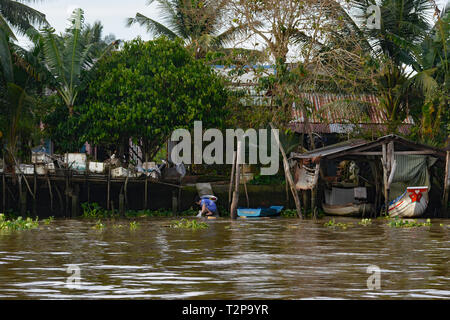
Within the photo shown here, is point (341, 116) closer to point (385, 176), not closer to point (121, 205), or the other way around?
point (385, 176)

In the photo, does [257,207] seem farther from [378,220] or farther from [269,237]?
[269,237]

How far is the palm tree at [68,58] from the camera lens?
25094mm

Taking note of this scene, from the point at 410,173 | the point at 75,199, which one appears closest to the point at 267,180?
the point at 410,173

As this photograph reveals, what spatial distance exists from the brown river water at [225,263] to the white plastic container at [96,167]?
5651 mm

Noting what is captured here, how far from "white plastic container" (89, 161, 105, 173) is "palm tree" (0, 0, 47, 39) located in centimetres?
690

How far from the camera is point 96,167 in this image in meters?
24.3

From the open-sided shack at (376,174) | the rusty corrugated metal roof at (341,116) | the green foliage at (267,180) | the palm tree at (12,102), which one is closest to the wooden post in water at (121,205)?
the palm tree at (12,102)

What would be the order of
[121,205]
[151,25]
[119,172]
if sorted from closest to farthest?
[121,205], [119,172], [151,25]

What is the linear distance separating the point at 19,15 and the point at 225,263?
19.4m

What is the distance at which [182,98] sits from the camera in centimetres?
2591

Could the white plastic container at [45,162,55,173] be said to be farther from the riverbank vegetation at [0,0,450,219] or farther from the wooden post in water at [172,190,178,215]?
the wooden post in water at [172,190,178,215]

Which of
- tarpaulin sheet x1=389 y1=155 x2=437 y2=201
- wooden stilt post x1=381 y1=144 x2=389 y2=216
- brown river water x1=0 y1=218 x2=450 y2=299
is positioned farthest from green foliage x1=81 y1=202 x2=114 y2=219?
tarpaulin sheet x1=389 y1=155 x2=437 y2=201

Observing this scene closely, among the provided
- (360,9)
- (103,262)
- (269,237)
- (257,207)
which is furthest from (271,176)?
(103,262)
